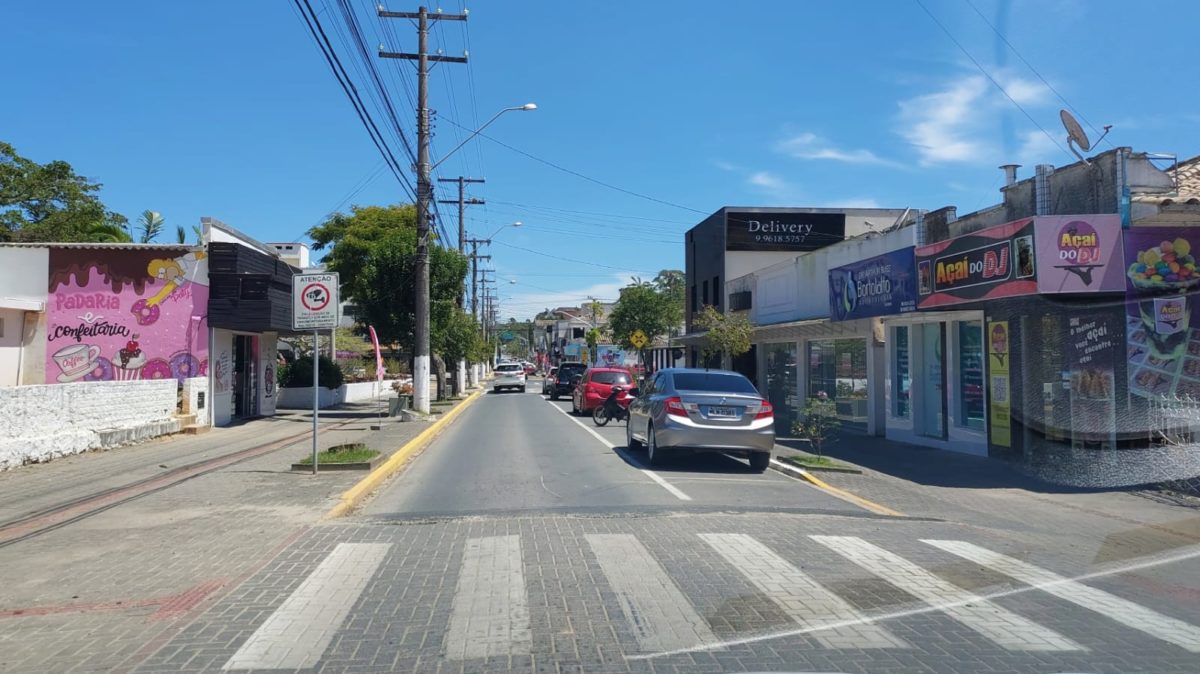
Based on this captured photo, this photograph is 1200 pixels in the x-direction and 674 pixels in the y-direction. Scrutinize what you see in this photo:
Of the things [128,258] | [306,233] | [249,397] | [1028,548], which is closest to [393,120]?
[128,258]

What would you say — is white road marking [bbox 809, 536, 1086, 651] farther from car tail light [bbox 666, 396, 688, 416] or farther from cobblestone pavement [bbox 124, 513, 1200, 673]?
car tail light [bbox 666, 396, 688, 416]

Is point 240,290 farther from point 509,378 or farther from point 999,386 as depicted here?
point 509,378

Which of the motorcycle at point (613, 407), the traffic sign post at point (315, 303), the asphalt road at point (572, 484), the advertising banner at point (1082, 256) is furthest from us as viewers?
the motorcycle at point (613, 407)

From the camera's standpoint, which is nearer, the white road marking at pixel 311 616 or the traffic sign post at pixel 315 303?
the white road marking at pixel 311 616

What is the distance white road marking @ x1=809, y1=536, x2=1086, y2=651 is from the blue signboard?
9.98m

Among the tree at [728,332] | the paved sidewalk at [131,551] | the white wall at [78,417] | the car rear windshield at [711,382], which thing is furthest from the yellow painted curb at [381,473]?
the tree at [728,332]

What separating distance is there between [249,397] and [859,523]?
21447mm

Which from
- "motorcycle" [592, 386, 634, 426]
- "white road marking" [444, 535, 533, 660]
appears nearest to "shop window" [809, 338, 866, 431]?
"motorcycle" [592, 386, 634, 426]

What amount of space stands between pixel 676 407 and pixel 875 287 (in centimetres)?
726

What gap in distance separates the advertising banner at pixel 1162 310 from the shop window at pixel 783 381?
1232 centimetres

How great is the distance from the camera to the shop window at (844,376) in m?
21.1

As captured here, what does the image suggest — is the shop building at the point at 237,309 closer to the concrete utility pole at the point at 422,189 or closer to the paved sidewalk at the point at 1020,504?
the concrete utility pole at the point at 422,189

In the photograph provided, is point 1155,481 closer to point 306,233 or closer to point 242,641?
point 242,641

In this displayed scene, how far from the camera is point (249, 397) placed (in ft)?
86.1
